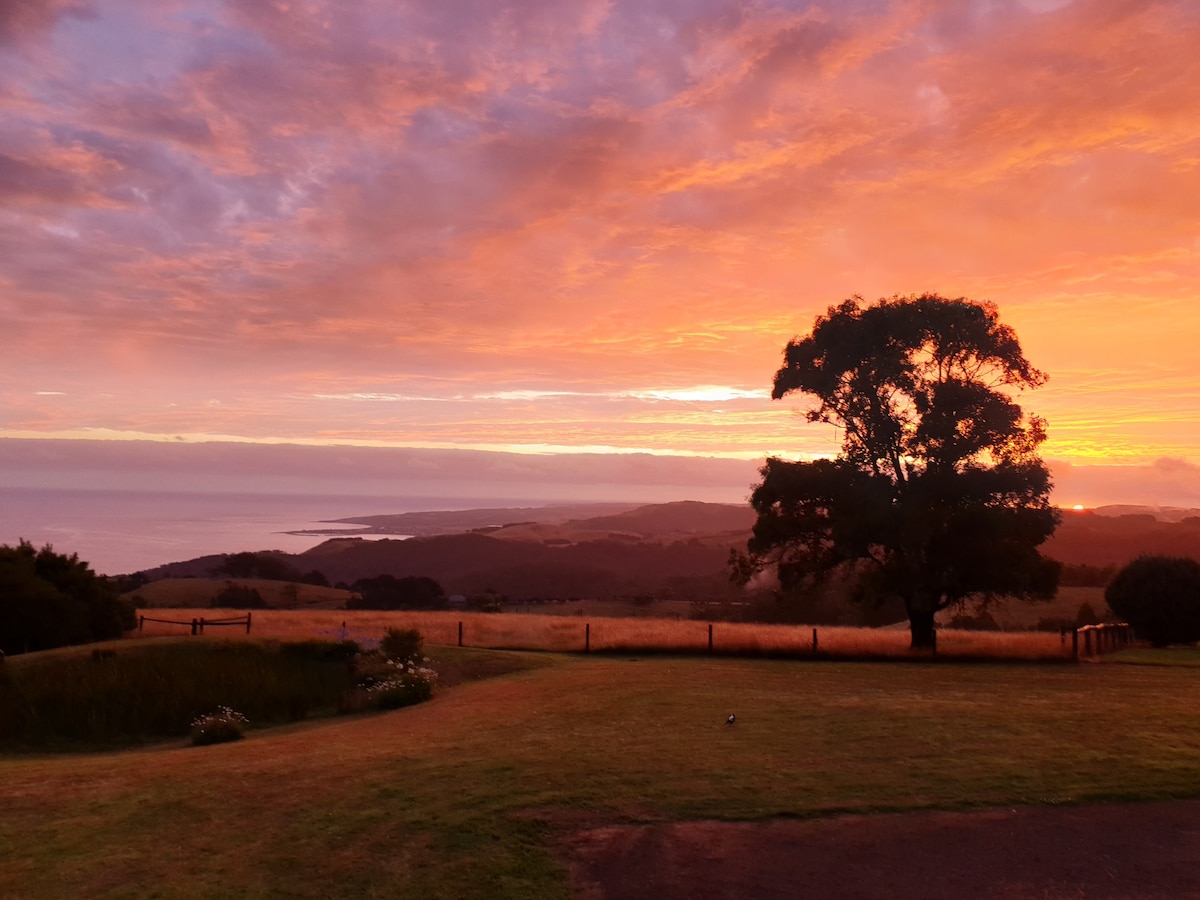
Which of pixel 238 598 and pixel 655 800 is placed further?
pixel 238 598

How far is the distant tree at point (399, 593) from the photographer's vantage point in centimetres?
6206

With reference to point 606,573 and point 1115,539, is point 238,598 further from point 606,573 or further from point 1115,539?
point 1115,539

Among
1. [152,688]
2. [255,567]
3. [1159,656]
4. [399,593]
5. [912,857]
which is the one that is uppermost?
[255,567]

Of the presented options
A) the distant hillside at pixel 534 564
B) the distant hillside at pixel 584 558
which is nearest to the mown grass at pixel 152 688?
the distant hillside at pixel 584 558

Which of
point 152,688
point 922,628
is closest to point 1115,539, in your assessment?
point 922,628

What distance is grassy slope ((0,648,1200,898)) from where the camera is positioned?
25.0ft

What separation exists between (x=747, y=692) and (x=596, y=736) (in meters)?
5.34

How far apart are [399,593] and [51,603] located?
40.4 meters

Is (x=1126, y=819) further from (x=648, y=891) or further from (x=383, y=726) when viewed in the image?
(x=383, y=726)

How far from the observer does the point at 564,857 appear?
25.1 ft

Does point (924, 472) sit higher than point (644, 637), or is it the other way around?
point (924, 472)

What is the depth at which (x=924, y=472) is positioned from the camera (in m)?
26.4

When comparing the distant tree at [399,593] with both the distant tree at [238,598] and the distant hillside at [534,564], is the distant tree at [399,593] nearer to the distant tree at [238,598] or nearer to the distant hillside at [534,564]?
the distant tree at [238,598]

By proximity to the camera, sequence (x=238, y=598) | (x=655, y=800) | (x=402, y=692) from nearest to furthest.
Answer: (x=655, y=800) → (x=402, y=692) → (x=238, y=598)
